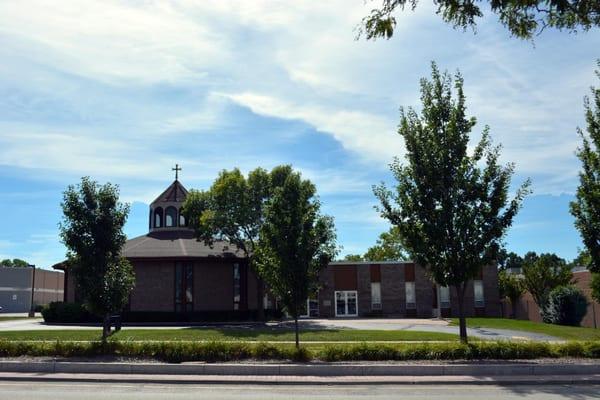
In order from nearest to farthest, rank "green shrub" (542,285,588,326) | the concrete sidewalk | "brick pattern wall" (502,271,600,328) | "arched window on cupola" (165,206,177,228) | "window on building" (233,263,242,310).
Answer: the concrete sidewalk, "brick pattern wall" (502,271,600,328), "green shrub" (542,285,588,326), "window on building" (233,263,242,310), "arched window on cupola" (165,206,177,228)

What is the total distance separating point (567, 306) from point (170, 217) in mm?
29973

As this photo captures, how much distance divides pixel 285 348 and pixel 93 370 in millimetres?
5279

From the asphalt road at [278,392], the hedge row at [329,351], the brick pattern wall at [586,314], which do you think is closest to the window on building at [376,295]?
the brick pattern wall at [586,314]

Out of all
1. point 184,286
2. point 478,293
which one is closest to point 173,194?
point 184,286

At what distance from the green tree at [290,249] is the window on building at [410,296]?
32.0 metres

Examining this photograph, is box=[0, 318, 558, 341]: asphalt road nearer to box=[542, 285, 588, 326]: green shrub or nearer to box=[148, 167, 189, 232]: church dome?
box=[542, 285, 588, 326]: green shrub

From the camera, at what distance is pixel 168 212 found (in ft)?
161

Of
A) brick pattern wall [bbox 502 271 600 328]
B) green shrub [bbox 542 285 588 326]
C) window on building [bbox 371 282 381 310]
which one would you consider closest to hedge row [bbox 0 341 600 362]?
brick pattern wall [bbox 502 271 600 328]

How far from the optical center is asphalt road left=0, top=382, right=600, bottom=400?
12.4m

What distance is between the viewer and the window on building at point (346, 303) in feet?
166

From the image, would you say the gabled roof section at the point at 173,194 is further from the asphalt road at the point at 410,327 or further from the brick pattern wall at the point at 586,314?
the brick pattern wall at the point at 586,314

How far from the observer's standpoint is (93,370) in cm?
1583

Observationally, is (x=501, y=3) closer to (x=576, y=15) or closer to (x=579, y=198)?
(x=576, y=15)

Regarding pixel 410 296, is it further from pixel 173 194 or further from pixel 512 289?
pixel 173 194
